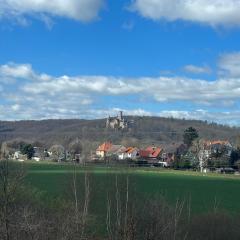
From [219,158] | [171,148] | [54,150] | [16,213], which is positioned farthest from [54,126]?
[16,213]

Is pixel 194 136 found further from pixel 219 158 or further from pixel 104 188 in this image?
pixel 104 188

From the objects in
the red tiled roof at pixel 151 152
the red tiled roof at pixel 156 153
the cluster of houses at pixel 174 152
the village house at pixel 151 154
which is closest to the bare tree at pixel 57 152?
the cluster of houses at pixel 174 152

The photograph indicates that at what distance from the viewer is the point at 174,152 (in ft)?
444

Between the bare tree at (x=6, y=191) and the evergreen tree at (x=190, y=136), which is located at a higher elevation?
the evergreen tree at (x=190, y=136)

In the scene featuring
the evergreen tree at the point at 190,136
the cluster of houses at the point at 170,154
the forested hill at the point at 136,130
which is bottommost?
the cluster of houses at the point at 170,154

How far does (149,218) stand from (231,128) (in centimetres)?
16616

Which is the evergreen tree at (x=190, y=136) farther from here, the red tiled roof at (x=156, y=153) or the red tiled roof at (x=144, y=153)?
the red tiled roof at (x=144, y=153)

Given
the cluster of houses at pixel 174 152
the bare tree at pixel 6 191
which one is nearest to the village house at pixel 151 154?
the cluster of houses at pixel 174 152

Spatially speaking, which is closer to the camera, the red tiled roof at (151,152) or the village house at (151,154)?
the village house at (151,154)

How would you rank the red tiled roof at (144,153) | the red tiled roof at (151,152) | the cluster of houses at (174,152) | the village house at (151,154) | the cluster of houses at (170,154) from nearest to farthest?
the cluster of houses at (170,154) → the cluster of houses at (174,152) → the village house at (151,154) → the red tiled roof at (151,152) → the red tiled roof at (144,153)

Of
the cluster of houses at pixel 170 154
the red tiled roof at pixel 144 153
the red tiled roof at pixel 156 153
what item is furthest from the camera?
the red tiled roof at pixel 144 153

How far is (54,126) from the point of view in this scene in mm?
167750

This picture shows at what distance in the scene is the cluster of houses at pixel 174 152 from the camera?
A: 359ft

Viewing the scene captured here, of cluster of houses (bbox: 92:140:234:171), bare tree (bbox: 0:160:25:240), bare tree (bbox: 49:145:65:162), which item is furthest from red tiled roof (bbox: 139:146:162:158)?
bare tree (bbox: 0:160:25:240)
